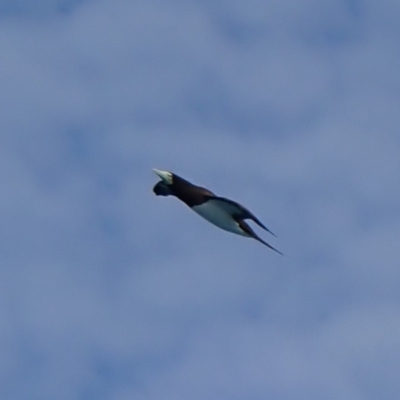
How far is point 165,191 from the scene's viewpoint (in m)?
33.8

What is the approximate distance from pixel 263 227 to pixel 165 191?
225 inches

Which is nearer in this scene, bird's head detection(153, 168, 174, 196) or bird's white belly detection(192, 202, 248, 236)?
bird's white belly detection(192, 202, 248, 236)

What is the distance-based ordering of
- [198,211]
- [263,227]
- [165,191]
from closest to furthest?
1. [263,227]
2. [198,211]
3. [165,191]

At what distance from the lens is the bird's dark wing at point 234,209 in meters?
29.8

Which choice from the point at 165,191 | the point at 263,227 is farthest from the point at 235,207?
the point at 165,191

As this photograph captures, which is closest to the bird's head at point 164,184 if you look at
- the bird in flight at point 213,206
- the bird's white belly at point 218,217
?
the bird in flight at point 213,206

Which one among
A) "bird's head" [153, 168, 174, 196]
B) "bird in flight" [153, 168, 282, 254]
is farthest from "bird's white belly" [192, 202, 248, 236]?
"bird's head" [153, 168, 174, 196]

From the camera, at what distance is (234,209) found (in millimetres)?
30391

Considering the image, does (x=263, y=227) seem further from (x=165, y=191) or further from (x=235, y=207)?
(x=165, y=191)

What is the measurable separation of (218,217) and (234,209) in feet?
3.76

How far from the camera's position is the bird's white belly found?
1225 inches

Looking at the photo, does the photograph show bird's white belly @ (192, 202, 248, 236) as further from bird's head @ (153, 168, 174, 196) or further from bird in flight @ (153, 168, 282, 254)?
bird's head @ (153, 168, 174, 196)

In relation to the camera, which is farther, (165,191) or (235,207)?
(165,191)

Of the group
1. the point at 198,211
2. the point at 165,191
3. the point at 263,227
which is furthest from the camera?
the point at 165,191
